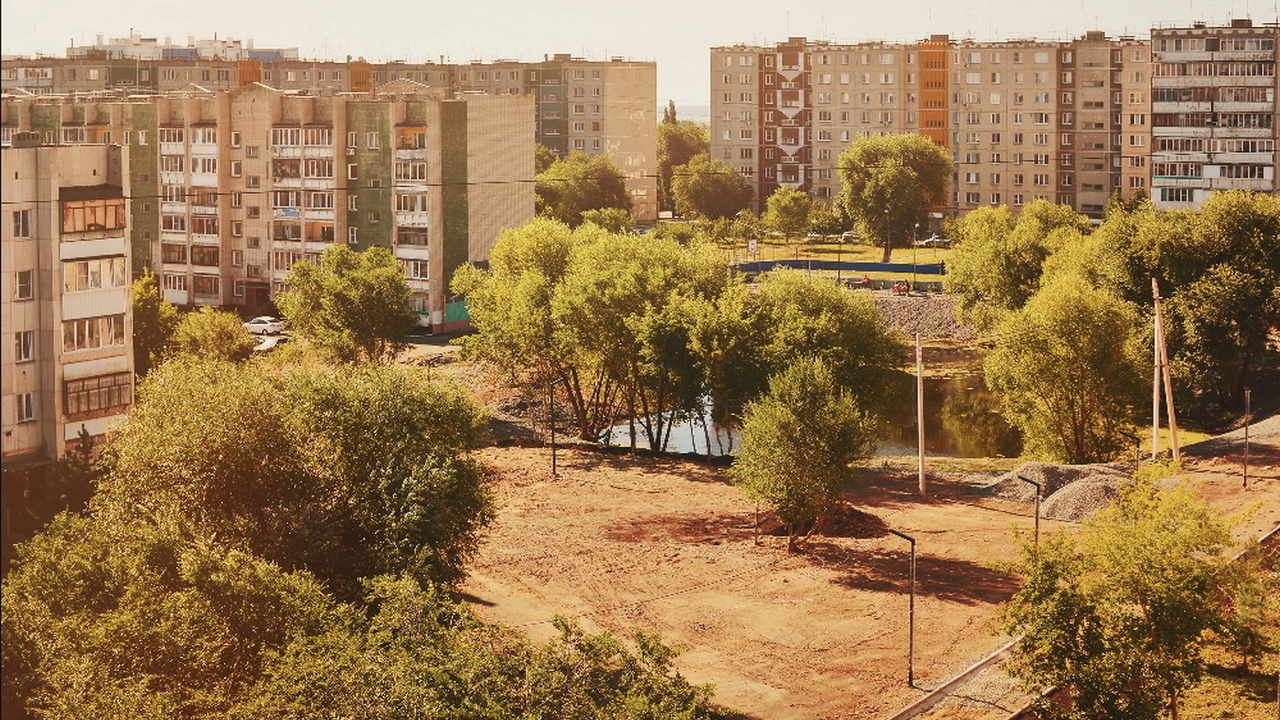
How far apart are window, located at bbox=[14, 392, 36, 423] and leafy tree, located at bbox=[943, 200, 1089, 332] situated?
37376 mm

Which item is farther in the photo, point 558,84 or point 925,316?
point 558,84

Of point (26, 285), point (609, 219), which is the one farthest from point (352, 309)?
point (609, 219)

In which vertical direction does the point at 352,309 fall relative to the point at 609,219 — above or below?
below

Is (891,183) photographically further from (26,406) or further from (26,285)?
(26,406)

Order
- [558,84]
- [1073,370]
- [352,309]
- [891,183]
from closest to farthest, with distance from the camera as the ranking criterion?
[1073,370] → [352,309] → [891,183] → [558,84]

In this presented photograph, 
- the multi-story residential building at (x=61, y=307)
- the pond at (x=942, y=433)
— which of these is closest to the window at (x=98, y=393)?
the multi-story residential building at (x=61, y=307)

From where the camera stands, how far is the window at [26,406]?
30.8 meters

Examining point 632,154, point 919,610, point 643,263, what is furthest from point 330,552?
point 632,154

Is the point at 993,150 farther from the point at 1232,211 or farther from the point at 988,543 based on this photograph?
the point at 988,543

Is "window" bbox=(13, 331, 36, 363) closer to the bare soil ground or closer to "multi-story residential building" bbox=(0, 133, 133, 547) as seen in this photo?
"multi-story residential building" bbox=(0, 133, 133, 547)

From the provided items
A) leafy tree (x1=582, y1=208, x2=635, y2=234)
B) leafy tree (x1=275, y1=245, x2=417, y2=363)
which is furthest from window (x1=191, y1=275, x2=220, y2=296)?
leafy tree (x1=582, y1=208, x2=635, y2=234)

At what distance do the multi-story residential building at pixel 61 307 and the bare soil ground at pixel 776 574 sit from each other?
9183 mm

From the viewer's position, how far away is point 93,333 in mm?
32469

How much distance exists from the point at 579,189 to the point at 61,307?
216 ft
